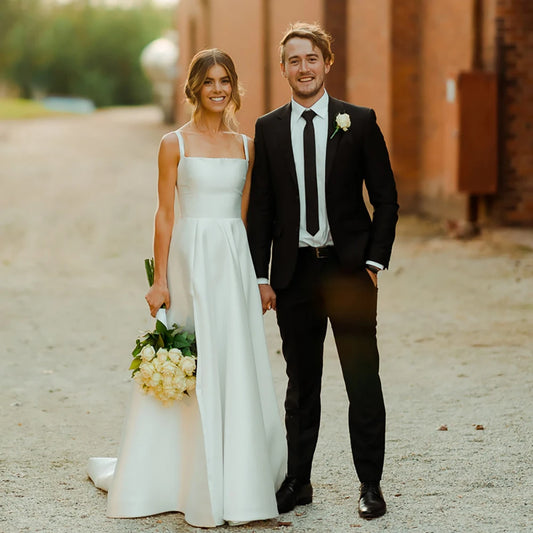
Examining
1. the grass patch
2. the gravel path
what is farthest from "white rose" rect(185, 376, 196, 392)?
the grass patch

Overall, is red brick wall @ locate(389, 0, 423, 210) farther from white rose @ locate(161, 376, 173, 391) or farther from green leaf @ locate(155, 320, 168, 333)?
white rose @ locate(161, 376, 173, 391)

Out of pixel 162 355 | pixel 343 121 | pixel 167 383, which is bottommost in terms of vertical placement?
A: pixel 167 383

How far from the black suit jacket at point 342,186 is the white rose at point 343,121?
5 cm

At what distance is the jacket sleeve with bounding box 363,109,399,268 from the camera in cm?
434

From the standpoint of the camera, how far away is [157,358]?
432 centimetres

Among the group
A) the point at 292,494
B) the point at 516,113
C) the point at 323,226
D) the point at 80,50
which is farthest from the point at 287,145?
the point at 80,50

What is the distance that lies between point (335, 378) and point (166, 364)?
3.01m

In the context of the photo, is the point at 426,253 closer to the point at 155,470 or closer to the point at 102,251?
the point at 102,251

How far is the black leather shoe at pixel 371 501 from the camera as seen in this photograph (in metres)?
4.41

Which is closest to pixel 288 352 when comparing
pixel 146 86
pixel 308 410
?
pixel 308 410

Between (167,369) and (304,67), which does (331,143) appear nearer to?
(304,67)

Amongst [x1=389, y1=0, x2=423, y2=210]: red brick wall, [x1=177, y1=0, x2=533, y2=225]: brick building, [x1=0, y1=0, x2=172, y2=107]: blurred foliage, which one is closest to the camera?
[x1=177, y1=0, x2=533, y2=225]: brick building

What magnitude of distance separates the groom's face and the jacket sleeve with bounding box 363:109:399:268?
267mm

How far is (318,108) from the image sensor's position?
4371 millimetres
